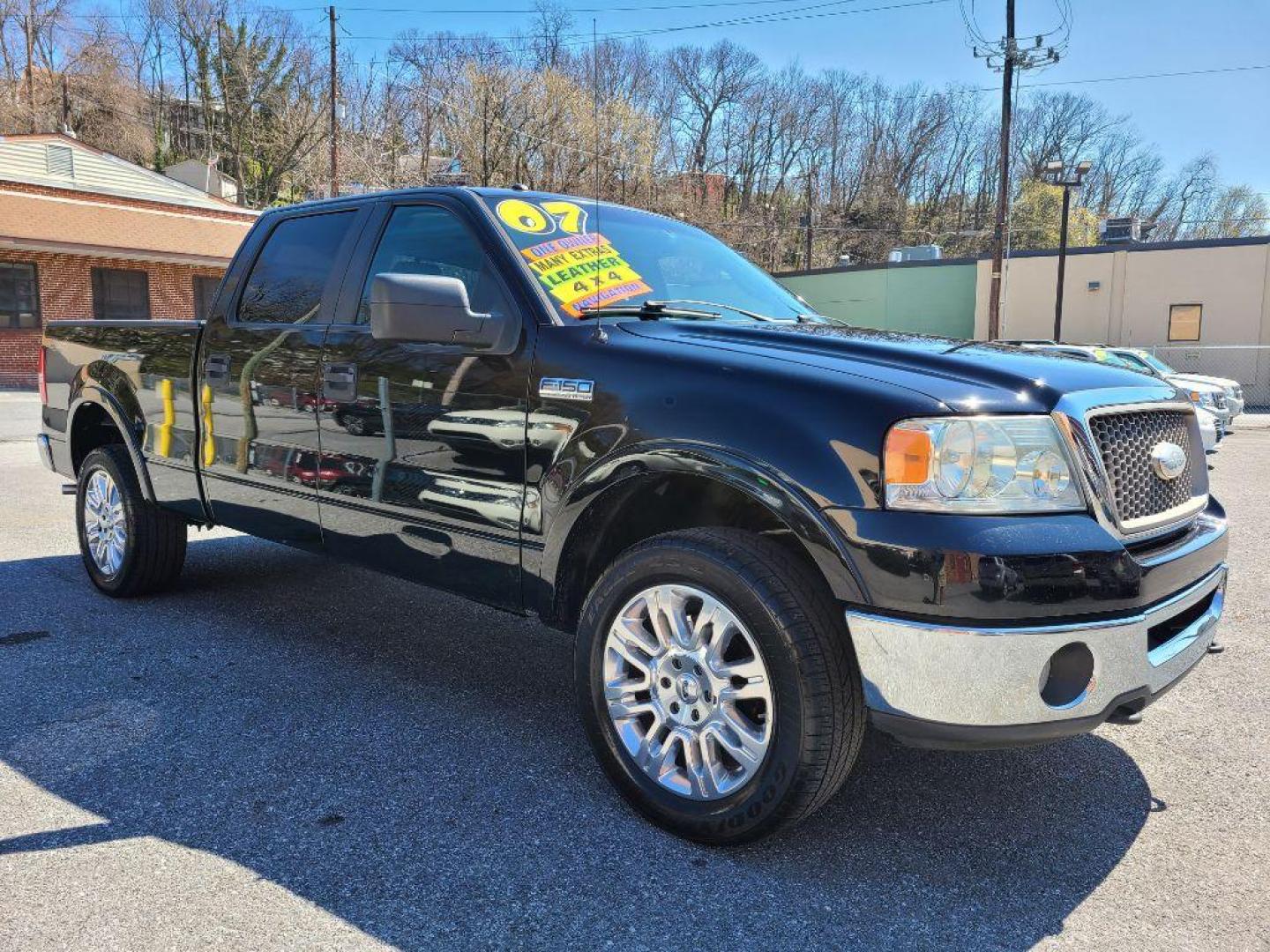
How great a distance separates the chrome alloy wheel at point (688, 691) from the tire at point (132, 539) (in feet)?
10.4

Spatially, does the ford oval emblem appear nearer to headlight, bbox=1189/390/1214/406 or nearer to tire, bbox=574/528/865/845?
tire, bbox=574/528/865/845

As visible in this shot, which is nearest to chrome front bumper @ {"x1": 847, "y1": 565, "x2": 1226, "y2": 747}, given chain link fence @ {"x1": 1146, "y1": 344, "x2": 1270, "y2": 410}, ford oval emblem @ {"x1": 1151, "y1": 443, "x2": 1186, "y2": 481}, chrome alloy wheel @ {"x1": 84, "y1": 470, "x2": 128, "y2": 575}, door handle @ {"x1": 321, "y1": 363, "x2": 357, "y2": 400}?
ford oval emblem @ {"x1": 1151, "y1": 443, "x2": 1186, "y2": 481}

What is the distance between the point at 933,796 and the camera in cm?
298

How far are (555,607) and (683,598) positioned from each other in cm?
55

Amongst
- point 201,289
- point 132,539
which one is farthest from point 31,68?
point 132,539

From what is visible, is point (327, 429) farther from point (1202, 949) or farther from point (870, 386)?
point (1202, 949)

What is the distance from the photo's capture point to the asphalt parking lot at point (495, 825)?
2.30m

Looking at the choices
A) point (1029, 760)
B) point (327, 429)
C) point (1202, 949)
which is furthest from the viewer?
point (327, 429)

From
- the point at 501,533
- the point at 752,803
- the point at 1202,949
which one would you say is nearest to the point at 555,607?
the point at 501,533

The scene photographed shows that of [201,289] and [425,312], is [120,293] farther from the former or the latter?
[425,312]

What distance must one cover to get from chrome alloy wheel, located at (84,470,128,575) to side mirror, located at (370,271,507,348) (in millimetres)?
2733

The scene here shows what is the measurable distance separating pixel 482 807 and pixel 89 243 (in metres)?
25.5

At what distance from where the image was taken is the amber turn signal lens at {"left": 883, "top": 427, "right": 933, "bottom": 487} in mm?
2264

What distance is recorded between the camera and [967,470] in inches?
89.4
